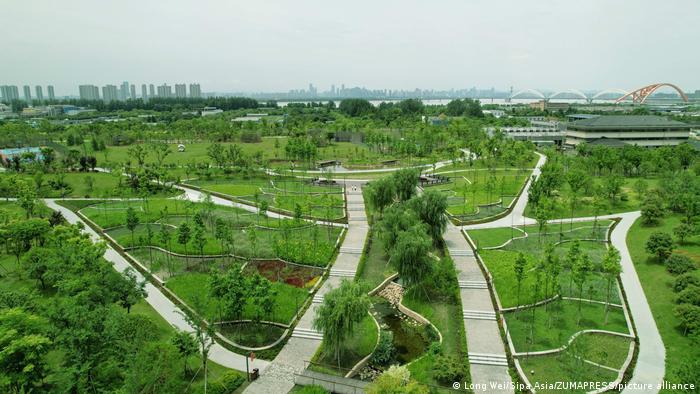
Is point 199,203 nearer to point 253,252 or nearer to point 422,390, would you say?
point 253,252

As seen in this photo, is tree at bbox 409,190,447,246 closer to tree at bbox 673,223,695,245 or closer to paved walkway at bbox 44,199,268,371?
tree at bbox 673,223,695,245

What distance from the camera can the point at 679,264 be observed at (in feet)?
83.4

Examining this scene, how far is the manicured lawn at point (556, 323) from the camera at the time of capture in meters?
19.7

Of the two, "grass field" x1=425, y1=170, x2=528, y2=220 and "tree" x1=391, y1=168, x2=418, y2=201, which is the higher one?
"tree" x1=391, y1=168, x2=418, y2=201

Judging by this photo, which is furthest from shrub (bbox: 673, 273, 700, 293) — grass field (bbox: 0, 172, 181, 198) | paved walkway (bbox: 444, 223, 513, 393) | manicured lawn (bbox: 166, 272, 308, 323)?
grass field (bbox: 0, 172, 181, 198)

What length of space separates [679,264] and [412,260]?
51.2ft

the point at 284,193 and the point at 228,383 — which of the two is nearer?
the point at 228,383

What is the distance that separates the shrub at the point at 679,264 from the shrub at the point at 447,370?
1607 centimetres

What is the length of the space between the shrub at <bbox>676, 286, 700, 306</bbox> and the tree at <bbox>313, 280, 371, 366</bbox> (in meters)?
15.5

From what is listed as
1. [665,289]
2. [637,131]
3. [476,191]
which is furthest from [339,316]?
[637,131]

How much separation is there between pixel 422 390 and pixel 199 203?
28397 mm

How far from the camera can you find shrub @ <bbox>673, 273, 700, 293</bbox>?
2255cm

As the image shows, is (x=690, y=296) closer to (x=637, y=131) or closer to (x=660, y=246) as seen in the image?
(x=660, y=246)

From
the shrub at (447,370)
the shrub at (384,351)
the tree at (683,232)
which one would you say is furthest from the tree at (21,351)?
the tree at (683,232)
